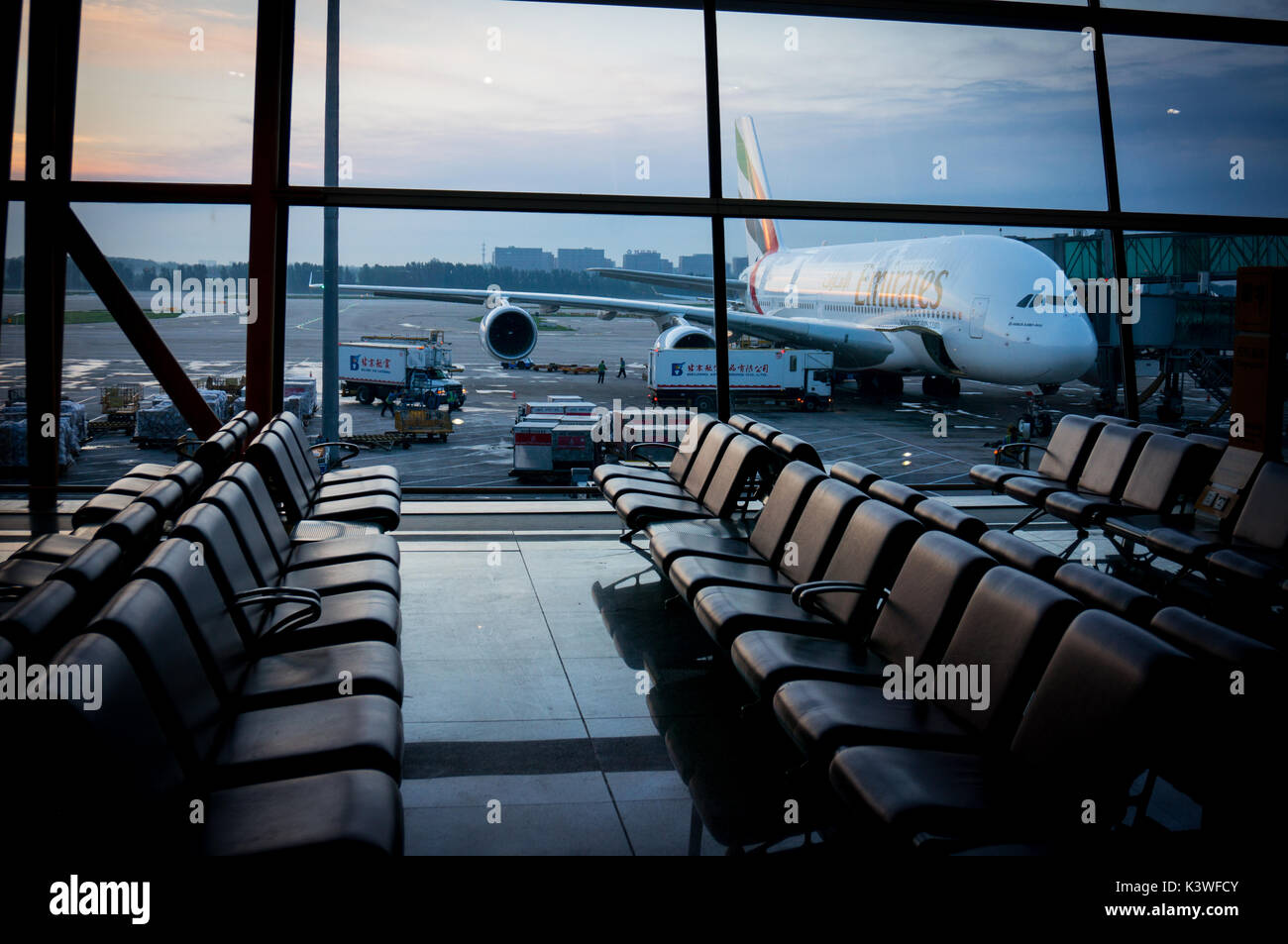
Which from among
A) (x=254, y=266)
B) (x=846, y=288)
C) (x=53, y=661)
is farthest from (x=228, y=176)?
(x=846, y=288)

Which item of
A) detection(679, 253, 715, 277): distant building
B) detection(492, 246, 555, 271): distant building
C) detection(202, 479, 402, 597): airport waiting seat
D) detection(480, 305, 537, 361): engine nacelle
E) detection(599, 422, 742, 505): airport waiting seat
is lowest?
detection(202, 479, 402, 597): airport waiting seat

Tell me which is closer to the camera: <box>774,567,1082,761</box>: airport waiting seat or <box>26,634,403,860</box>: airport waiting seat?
<box>26,634,403,860</box>: airport waiting seat

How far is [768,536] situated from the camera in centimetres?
368

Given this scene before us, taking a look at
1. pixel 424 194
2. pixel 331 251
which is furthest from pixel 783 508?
pixel 331 251

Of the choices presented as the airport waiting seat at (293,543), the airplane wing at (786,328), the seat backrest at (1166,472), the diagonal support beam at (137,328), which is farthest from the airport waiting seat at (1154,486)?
the airplane wing at (786,328)

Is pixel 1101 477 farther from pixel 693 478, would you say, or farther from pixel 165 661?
pixel 165 661

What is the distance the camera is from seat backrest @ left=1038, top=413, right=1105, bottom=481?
5.44 metres

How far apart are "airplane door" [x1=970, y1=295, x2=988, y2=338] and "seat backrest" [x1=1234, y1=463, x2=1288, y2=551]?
757 centimetres

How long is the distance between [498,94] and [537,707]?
3982 mm

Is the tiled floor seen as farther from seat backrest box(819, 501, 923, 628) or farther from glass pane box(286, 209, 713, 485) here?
glass pane box(286, 209, 713, 485)

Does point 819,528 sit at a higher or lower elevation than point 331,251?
lower

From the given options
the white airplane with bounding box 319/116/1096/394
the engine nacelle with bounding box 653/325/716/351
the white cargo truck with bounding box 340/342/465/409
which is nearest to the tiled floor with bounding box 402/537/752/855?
the white cargo truck with bounding box 340/342/465/409

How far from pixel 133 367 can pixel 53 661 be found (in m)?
4.43

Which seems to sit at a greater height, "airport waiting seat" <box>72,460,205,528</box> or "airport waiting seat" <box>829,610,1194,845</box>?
"airport waiting seat" <box>72,460,205,528</box>
